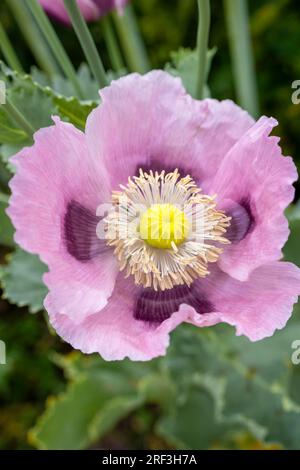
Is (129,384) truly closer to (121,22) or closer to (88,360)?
(88,360)

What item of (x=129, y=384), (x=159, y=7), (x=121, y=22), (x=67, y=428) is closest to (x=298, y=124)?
(x=159, y=7)

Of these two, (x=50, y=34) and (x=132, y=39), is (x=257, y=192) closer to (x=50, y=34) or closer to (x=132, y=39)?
(x=50, y=34)

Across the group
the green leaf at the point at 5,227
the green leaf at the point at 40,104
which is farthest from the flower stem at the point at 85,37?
the green leaf at the point at 5,227

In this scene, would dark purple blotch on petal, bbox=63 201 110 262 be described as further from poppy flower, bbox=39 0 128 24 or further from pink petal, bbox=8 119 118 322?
poppy flower, bbox=39 0 128 24

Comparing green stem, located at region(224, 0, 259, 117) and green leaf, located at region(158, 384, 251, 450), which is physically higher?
green stem, located at region(224, 0, 259, 117)

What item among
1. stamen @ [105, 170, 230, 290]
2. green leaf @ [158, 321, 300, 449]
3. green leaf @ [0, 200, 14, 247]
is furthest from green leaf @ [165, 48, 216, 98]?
green leaf @ [158, 321, 300, 449]

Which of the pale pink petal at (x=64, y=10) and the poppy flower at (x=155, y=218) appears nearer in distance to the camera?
the poppy flower at (x=155, y=218)

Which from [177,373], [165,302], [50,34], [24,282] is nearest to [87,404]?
[177,373]

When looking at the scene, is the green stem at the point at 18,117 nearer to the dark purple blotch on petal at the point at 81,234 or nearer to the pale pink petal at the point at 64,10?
the dark purple blotch on petal at the point at 81,234
